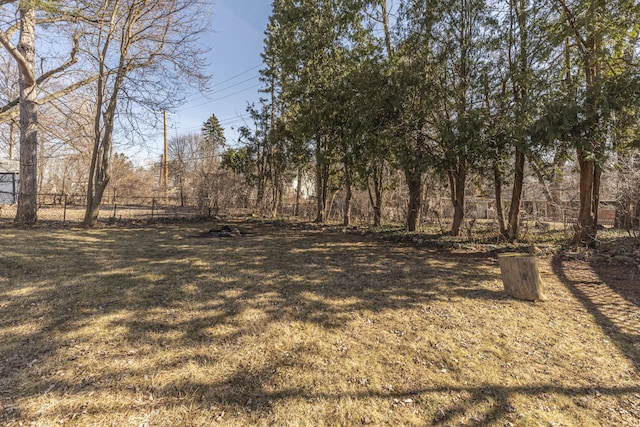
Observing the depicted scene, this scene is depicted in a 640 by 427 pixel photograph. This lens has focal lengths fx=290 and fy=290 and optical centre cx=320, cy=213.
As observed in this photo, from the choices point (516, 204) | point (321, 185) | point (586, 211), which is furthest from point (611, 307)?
point (321, 185)

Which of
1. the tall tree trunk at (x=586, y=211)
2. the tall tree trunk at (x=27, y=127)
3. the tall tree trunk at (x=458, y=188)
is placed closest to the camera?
the tall tree trunk at (x=586, y=211)

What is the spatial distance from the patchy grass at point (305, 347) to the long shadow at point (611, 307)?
0.02 meters

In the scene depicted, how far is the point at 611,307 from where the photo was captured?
379 cm

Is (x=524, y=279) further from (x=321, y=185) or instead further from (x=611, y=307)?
(x=321, y=185)

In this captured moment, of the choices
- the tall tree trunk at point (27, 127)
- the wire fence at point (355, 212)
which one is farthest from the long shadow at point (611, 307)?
the tall tree trunk at point (27, 127)

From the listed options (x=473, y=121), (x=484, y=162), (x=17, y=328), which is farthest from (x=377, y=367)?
(x=484, y=162)

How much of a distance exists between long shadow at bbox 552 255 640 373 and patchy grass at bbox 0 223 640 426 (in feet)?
0.08

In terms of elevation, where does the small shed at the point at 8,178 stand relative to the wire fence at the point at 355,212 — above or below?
above

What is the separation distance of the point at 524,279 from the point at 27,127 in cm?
1303

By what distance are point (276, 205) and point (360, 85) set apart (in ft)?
26.8

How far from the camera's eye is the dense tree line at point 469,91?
16.7 feet

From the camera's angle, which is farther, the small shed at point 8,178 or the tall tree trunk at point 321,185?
the small shed at point 8,178

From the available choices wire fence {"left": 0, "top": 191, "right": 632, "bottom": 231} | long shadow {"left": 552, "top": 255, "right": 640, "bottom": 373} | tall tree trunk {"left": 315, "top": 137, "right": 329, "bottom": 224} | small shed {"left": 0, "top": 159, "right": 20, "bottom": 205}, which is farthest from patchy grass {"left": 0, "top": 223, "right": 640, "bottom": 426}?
small shed {"left": 0, "top": 159, "right": 20, "bottom": 205}

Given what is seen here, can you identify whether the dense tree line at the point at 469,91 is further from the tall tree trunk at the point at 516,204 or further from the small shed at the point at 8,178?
the small shed at the point at 8,178
